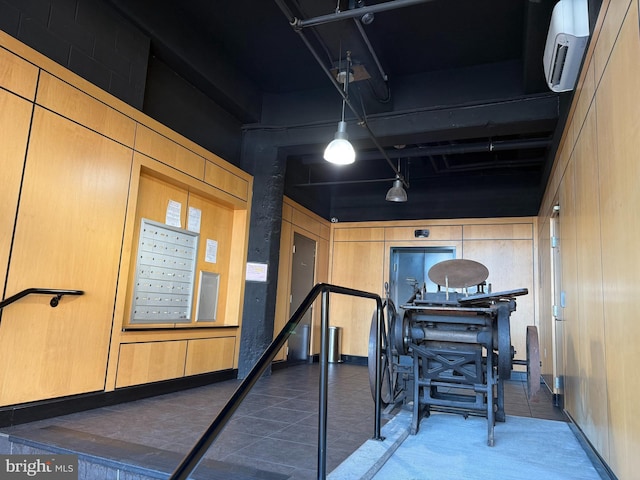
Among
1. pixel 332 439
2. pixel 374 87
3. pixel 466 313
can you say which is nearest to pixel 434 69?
pixel 374 87

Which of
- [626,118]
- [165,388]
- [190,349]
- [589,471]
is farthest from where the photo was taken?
[190,349]

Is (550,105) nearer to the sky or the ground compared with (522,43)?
nearer to the ground

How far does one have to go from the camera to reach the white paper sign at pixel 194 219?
4.93m

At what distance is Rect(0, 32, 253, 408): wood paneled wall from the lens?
9.71 ft

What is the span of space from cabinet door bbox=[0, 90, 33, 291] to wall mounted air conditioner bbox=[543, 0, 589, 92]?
3.68 metres

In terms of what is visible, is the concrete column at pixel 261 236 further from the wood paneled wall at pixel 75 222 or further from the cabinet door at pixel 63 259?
the cabinet door at pixel 63 259

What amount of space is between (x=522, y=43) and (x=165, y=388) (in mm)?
5086

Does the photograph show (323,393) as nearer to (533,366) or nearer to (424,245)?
(533,366)

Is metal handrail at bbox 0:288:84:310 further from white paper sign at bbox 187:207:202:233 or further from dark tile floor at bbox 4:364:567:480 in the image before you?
white paper sign at bbox 187:207:202:233

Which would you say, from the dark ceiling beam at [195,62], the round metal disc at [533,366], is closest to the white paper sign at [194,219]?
the dark ceiling beam at [195,62]

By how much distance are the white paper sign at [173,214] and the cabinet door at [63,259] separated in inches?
30.7

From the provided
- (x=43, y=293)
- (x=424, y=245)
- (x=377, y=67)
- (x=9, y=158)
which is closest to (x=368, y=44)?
(x=377, y=67)

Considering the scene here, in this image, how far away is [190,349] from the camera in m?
4.65

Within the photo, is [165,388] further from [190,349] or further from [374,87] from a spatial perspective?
[374,87]
